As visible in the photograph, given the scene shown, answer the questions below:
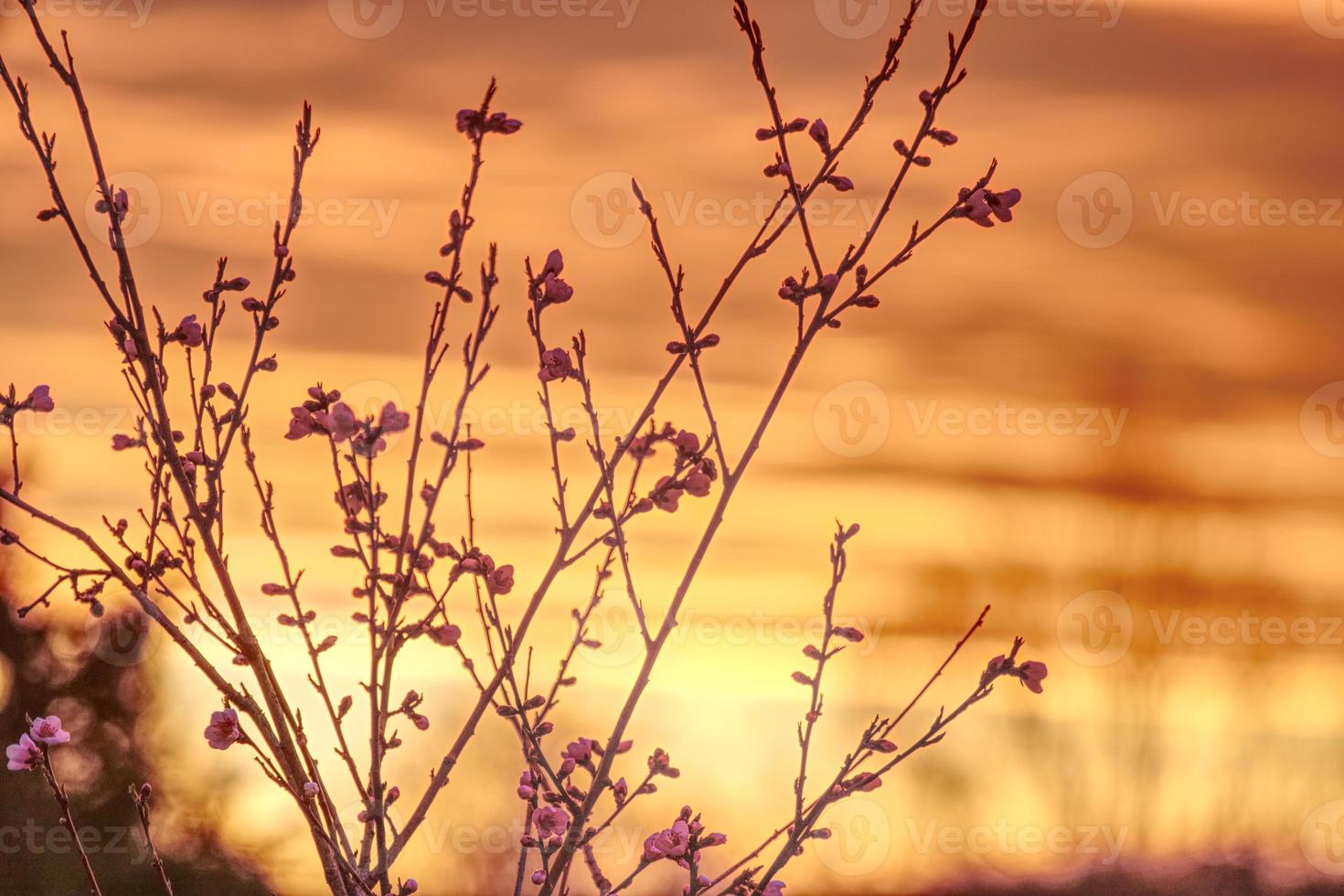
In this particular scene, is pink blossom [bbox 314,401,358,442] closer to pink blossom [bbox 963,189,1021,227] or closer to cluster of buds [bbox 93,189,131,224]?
cluster of buds [bbox 93,189,131,224]

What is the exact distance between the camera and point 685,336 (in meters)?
3.16

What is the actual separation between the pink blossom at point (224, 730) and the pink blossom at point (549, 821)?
76cm

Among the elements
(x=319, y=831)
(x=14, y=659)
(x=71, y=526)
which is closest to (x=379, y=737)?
(x=319, y=831)

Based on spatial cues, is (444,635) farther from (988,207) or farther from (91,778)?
(91,778)

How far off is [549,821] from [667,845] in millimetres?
294

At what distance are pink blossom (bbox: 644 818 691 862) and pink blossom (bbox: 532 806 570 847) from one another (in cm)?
20

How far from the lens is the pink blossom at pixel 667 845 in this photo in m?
3.35

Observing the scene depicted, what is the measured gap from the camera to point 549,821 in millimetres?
3449

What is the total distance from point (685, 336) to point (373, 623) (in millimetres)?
896

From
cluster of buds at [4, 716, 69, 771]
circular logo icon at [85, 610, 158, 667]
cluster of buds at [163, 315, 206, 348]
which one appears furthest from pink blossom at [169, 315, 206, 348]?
circular logo icon at [85, 610, 158, 667]

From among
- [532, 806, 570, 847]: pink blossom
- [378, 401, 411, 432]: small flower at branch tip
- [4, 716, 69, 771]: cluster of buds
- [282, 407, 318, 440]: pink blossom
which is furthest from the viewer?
[4, 716, 69, 771]: cluster of buds

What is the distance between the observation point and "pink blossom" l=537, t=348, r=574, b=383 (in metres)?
3.34

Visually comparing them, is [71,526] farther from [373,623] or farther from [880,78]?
[880,78]

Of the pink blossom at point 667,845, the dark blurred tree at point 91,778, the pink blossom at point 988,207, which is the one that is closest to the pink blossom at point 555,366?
the pink blossom at point 988,207
